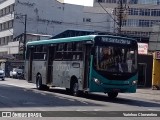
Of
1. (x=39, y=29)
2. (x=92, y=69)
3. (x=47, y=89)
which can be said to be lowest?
(x=47, y=89)

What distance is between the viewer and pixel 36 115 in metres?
14.1

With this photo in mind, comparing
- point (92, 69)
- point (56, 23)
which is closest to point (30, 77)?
point (92, 69)

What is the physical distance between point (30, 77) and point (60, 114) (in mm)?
16932

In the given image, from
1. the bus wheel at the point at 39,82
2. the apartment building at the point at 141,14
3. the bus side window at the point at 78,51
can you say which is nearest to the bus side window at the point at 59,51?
the bus side window at the point at 78,51

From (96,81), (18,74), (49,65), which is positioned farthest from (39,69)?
(18,74)

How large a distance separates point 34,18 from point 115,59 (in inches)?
2589

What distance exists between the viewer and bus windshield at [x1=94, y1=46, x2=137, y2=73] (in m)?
21.4

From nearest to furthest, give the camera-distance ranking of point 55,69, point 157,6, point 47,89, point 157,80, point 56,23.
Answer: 1. point 55,69
2. point 47,89
3. point 157,80
4. point 56,23
5. point 157,6

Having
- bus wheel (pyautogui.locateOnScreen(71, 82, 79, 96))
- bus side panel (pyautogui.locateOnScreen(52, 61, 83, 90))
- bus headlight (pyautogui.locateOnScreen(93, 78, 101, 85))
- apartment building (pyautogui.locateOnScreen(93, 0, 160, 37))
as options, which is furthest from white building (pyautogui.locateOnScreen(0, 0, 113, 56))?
bus headlight (pyautogui.locateOnScreen(93, 78, 101, 85))

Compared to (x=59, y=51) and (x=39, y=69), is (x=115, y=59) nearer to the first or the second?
(x=59, y=51)

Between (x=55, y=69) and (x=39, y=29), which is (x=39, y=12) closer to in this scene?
(x=39, y=29)

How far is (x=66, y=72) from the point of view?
970 inches

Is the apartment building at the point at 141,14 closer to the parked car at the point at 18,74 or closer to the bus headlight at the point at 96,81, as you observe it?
the parked car at the point at 18,74

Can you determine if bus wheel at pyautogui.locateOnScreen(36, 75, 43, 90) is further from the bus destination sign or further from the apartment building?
the apartment building
